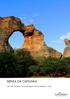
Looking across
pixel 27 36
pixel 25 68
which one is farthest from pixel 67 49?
pixel 25 68

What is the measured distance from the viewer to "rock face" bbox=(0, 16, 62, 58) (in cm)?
12950

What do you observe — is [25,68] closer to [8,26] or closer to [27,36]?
[8,26]

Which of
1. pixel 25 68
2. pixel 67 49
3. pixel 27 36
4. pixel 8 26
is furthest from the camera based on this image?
pixel 27 36

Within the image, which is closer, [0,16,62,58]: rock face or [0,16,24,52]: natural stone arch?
[0,16,62,58]: rock face

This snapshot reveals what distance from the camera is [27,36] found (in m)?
140

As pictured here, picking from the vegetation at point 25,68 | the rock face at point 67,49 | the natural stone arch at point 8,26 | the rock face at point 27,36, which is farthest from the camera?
the rock face at point 67,49

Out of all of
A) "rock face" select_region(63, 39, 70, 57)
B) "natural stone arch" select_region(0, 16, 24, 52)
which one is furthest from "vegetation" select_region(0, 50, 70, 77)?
"natural stone arch" select_region(0, 16, 24, 52)

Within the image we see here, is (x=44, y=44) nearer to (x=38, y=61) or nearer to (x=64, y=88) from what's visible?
(x=38, y=61)

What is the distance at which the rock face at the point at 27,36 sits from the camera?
12950cm

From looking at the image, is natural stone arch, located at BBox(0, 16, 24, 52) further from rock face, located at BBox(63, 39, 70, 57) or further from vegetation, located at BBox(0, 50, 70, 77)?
vegetation, located at BBox(0, 50, 70, 77)

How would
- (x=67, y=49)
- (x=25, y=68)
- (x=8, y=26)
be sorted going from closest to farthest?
(x=25, y=68) → (x=8, y=26) → (x=67, y=49)

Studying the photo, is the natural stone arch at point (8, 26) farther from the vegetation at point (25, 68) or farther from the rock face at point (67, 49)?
the vegetation at point (25, 68)

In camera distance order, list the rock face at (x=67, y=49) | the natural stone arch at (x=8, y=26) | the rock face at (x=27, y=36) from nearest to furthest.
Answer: the rock face at (x=27, y=36) < the natural stone arch at (x=8, y=26) < the rock face at (x=67, y=49)

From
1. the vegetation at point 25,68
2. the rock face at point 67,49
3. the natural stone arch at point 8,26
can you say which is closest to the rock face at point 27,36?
the natural stone arch at point 8,26
